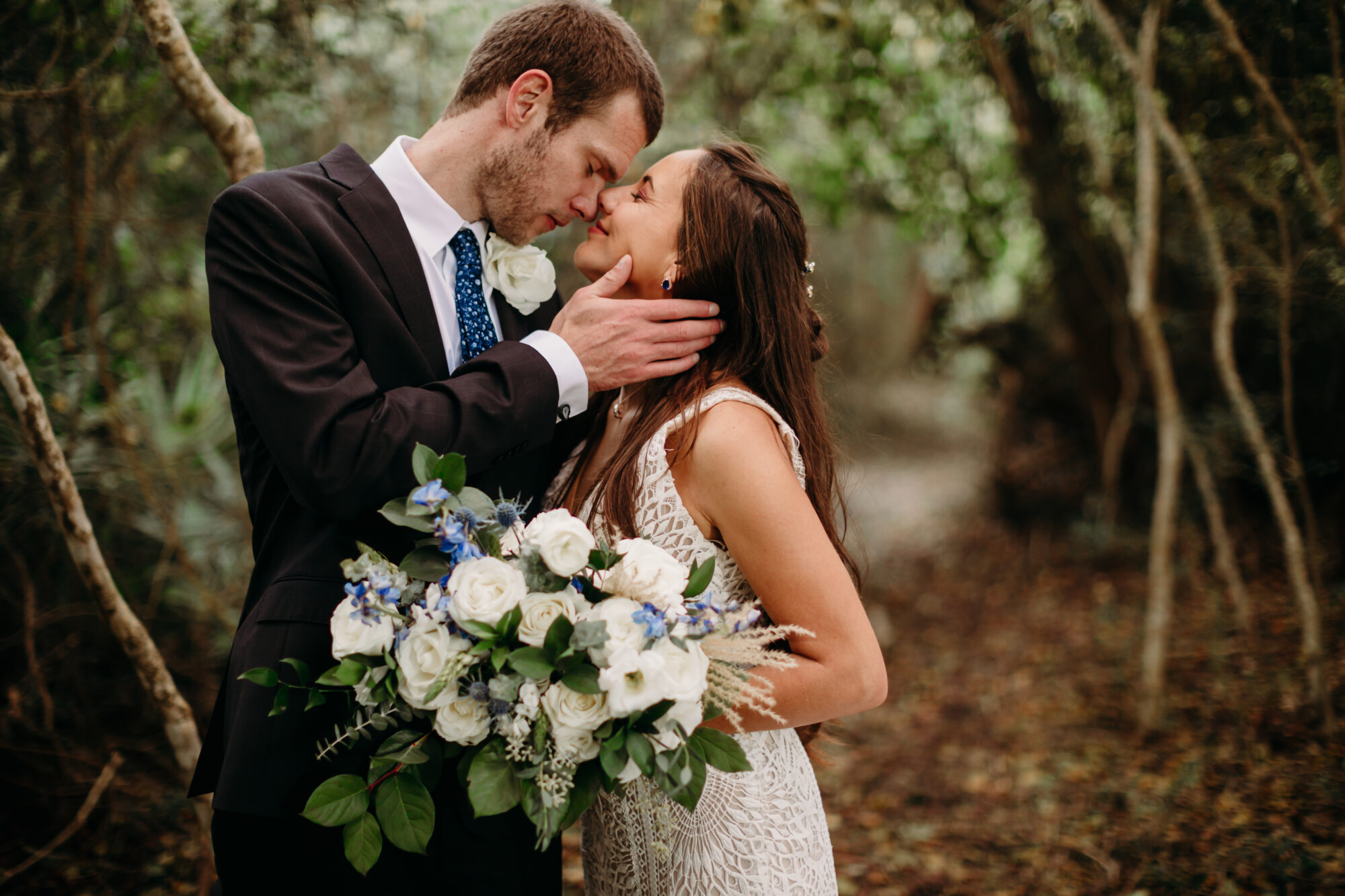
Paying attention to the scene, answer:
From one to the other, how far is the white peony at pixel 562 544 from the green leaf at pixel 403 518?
6.3 inches

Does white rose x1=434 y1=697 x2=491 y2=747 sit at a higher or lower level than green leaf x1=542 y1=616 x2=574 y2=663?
lower

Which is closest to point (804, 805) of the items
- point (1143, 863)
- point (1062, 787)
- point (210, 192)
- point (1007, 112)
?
point (1143, 863)

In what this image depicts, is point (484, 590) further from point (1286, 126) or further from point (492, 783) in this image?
point (1286, 126)

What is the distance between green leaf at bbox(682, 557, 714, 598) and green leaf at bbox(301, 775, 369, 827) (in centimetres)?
65

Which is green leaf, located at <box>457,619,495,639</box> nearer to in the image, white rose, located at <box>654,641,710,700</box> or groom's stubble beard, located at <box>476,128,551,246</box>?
white rose, located at <box>654,641,710,700</box>

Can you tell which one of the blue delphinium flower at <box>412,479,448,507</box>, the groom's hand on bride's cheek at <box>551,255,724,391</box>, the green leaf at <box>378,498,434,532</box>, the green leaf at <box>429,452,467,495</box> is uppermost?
the groom's hand on bride's cheek at <box>551,255,724,391</box>

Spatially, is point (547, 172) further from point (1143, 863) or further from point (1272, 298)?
point (1272, 298)

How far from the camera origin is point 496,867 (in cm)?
167

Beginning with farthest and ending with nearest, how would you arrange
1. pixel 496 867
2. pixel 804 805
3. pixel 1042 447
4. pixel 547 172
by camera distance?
1. pixel 1042 447
2. pixel 547 172
3. pixel 804 805
4. pixel 496 867

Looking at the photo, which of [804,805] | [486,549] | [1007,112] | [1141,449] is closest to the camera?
[486,549]

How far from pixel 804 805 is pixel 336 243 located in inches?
61.5

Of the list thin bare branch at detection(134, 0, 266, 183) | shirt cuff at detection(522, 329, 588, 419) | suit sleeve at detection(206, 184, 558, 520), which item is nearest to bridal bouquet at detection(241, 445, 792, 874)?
suit sleeve at detection(206, 184, 558, 520)

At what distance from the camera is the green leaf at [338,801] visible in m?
1.34

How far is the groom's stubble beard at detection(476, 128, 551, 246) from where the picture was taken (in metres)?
2.00
